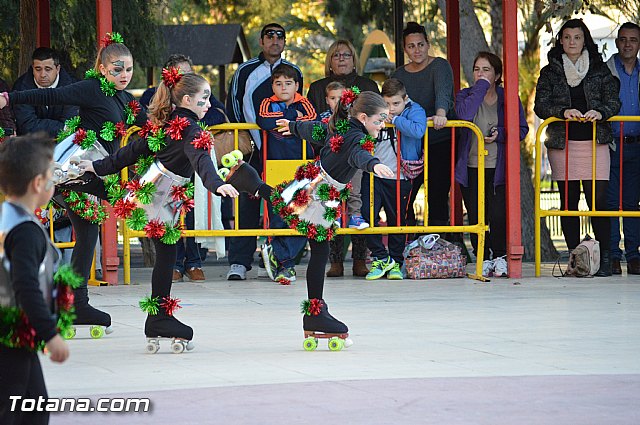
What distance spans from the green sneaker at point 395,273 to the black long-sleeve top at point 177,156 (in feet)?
15.4

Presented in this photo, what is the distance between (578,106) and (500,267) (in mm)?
1718

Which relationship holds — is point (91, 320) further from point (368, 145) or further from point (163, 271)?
point (368, 145)

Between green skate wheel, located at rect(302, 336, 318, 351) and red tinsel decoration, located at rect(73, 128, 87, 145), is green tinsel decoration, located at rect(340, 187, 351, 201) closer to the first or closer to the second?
green skate wheel, located at rect(302, 336, 318, 351)

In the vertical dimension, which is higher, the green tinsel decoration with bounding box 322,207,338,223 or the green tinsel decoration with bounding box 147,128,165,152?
the green tinsel decoration with bounding box 147,128,165,152

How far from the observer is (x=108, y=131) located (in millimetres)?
8352

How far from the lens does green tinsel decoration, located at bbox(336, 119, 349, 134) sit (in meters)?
7.79

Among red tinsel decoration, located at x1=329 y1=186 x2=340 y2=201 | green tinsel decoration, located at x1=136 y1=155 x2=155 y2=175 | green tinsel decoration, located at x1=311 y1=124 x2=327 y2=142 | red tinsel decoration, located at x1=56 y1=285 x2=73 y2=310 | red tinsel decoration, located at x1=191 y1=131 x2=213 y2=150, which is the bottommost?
red tinsel decoration, located at x1=56 y1=285 x2=73 y2=310

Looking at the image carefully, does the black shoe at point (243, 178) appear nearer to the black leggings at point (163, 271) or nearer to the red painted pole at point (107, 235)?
the black leggings at point (163, 271)

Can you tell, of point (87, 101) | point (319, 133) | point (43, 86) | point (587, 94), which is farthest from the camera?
point (587, 94)

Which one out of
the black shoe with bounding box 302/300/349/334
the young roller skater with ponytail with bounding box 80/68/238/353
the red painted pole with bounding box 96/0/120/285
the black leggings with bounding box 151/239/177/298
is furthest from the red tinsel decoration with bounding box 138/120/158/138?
the red painted pole with bounding box 96/0/120/285

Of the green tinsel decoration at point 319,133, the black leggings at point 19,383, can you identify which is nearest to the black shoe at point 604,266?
the green tinsel decoration at point 319,133

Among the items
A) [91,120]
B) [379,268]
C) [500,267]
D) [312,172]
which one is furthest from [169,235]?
[500,267]

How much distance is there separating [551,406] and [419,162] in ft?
20.9

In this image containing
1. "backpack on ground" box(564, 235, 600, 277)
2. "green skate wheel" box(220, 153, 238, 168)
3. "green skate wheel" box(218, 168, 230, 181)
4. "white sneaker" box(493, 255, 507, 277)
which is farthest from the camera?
"white sneaker" box(493, 255, 507, 277)
